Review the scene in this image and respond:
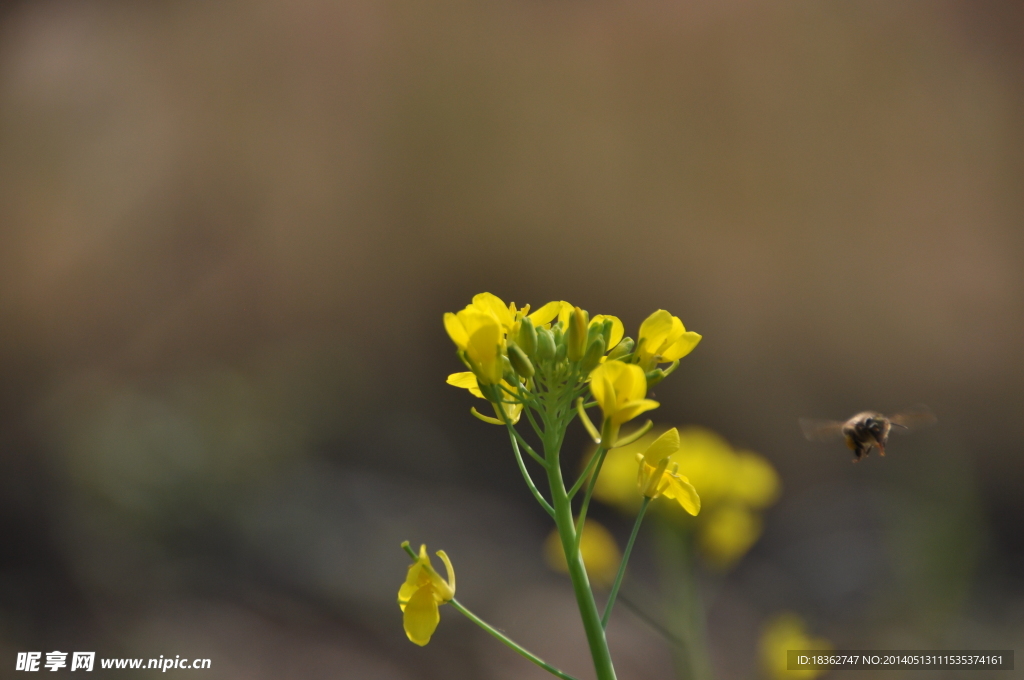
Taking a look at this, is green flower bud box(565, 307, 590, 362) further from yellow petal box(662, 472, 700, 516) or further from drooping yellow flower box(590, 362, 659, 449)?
yellow petal box(662, 472, 700, 516)

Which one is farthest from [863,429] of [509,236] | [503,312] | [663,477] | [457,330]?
[509,236]

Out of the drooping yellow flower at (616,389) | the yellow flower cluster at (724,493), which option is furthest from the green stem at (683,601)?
the drooping yellow flower at (616,389)

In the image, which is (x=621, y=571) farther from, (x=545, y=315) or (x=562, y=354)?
(x=545, y=315)

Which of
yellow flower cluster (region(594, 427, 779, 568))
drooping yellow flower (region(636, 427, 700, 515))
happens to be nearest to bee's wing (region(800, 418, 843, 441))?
yellow flower cluster (region(594, 427, 779, 568))

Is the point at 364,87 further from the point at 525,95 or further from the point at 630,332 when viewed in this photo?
the point at 630,332

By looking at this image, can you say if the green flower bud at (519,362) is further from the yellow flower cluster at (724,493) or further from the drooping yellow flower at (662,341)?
the yellow flower cluster at (724,493)

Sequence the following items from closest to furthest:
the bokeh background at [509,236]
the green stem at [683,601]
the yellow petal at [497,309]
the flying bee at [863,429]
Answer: the yellow petal at [497,309] → the flying bee at [863,429] → the green stem at [683,601] → the bokeh background at [509,236]
